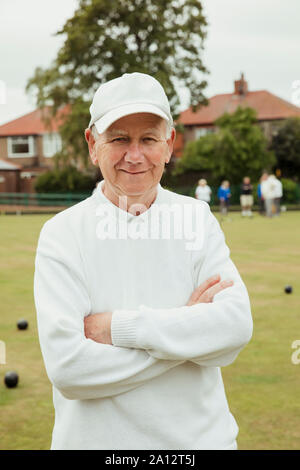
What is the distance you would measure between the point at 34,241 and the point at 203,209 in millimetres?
15741

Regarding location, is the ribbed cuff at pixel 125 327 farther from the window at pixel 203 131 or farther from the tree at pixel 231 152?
the window at pixel 203 131

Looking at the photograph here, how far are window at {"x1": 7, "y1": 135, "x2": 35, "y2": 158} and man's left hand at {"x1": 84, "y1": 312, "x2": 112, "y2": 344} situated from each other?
199 ft

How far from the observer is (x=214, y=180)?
43844 millimetres

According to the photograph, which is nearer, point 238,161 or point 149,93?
point 149,93

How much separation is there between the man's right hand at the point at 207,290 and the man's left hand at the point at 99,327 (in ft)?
1.05

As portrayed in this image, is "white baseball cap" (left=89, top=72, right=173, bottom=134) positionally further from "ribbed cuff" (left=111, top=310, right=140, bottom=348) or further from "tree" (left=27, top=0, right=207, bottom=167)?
"tree" (left=27, top=0, right=207, bottom=167)

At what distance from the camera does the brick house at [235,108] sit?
58625mm

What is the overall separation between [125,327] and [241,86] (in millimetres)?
61732

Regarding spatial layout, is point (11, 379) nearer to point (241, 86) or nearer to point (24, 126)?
point (241, 86)

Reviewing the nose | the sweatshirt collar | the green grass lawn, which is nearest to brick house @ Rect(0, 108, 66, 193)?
the green grass lawn

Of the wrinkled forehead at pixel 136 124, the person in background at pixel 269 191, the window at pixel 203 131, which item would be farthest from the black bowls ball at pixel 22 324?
the window at pixel 203 131

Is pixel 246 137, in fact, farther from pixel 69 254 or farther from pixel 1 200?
pixel 69 254

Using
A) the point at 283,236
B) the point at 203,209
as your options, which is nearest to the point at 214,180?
the point at 283,236

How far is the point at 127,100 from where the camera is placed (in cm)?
227
